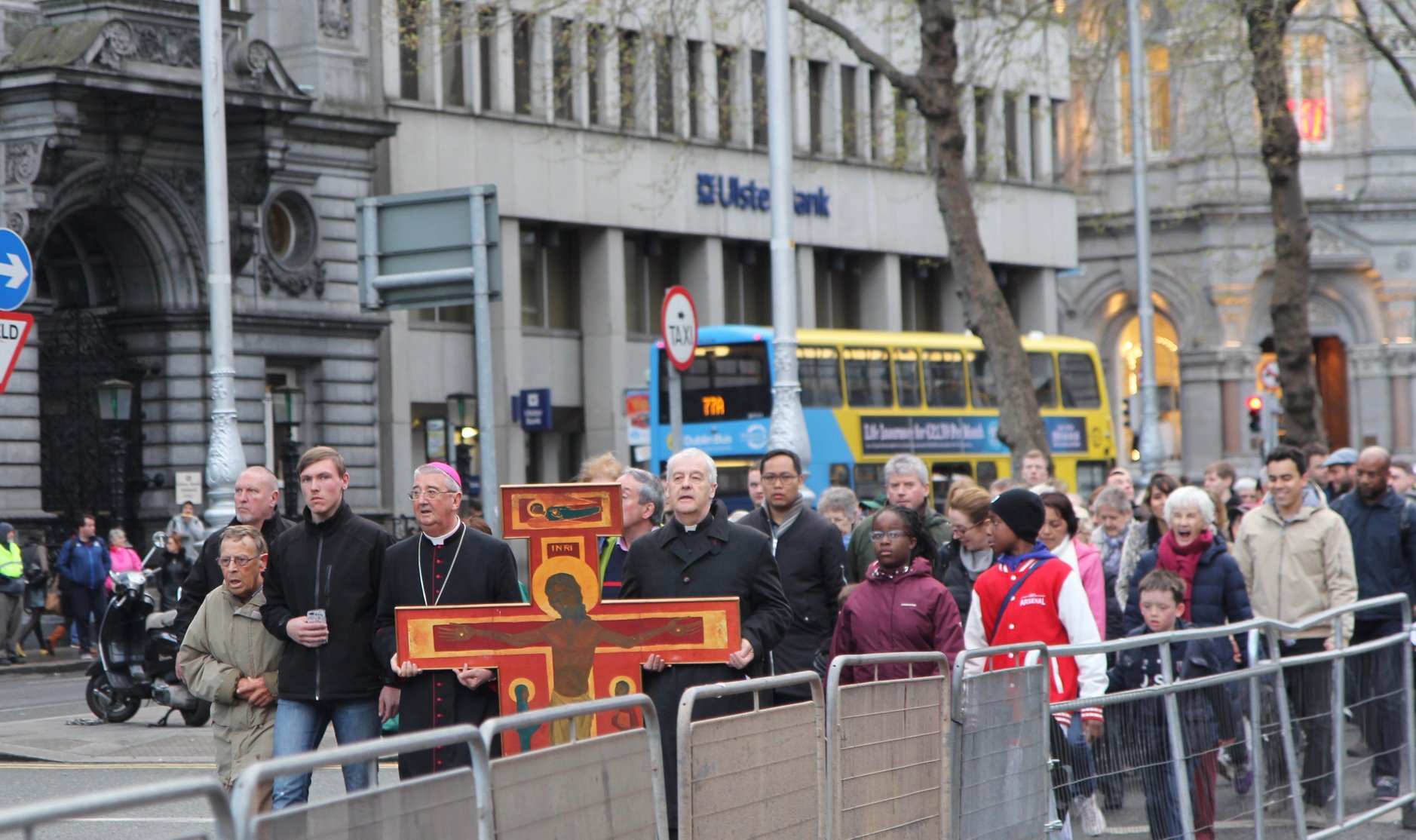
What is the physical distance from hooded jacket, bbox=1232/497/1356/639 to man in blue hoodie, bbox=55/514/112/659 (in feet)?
54.7

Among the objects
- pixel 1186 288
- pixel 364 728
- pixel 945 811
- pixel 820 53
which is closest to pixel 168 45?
pixel 820 53

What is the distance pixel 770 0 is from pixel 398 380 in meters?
20.3

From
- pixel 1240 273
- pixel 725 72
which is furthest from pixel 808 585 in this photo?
pixel 1240 273

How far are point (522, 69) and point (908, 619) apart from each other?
3362 centimetres

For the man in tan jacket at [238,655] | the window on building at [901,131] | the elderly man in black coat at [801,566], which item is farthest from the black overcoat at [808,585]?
the window on building at [901,131]

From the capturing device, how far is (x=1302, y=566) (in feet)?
38.7

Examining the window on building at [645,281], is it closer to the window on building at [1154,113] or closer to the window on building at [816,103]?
the window on building at [816,103]

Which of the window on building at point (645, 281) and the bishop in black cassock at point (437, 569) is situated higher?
the window on building at point (645, 281)

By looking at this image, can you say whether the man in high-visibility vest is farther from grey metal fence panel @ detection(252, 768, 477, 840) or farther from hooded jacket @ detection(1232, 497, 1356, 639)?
grey metal fence panel @ detection(252, 768, 477, 840)

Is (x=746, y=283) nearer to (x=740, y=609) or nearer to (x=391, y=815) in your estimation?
(x=740, y=609)

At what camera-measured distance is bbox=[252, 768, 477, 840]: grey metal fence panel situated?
4.29m

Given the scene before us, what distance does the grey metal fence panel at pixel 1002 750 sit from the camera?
7016 mm

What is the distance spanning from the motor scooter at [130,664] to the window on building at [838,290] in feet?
106

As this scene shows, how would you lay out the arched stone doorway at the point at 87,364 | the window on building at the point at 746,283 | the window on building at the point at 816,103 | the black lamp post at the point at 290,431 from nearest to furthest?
the arched stone doorway at the point at 87,364 < the black lamp post at the point at 290,431 < the window on building at the point at 746,283 < the window on building at the point at 816,103
